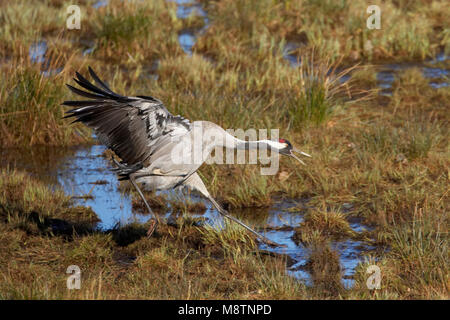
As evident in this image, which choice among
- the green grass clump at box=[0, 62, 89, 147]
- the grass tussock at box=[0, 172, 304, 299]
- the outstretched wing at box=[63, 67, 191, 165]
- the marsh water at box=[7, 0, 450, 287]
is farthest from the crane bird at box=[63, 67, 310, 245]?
the green grass clump at box=[0, 62, 89, 147]

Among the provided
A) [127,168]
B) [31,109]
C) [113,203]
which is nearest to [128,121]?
[127,168]

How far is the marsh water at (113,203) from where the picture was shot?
6250 millimetres

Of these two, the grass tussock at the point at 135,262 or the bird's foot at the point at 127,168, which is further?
the bird's foot at the point at 127,168

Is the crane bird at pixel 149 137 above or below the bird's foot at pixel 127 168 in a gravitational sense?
above

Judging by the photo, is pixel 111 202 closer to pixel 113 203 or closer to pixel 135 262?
pixel 113 203

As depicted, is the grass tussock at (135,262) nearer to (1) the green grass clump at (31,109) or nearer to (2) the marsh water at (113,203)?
(2) the marsh water at (113,203)

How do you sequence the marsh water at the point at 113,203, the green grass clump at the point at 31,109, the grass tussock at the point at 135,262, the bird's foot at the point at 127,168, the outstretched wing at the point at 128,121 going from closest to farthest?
the grass tussock at the point at 135,262
the outstretched wing at the point at 128,121
the marsh water at the point at 113,203
the bird's foot at the point at 127,168
the green grass clump at the point at 31,109

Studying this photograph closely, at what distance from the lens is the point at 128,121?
6.10 m

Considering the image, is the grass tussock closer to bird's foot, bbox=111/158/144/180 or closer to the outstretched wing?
bird's foot, bbox=111/158/144/180

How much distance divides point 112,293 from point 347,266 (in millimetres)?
1936

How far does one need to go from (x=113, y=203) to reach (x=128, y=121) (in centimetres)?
169

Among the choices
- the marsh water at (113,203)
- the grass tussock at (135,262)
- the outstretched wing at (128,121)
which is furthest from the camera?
→ the marsh water at (113,203)

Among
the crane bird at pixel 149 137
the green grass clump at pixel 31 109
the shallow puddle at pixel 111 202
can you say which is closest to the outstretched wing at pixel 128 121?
the crane bird at pixel 149 137

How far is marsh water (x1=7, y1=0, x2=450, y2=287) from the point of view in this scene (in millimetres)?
6250
